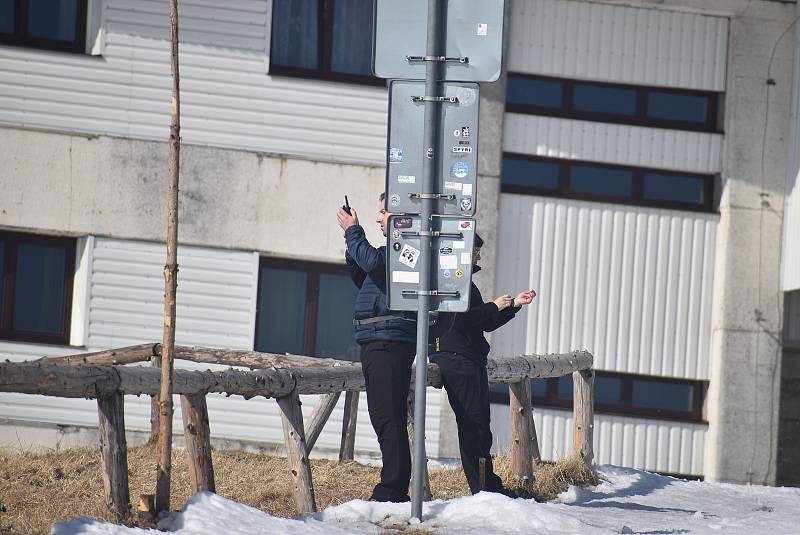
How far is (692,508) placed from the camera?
10.1 metres

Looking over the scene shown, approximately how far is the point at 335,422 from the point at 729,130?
6.01 meters

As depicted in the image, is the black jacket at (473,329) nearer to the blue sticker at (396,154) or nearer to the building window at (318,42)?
the blue sticker at (396,154)

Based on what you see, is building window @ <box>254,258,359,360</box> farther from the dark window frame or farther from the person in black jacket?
the person in black jacket

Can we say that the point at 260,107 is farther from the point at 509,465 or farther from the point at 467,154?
the point at 467,154

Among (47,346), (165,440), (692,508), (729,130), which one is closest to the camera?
(165,440)

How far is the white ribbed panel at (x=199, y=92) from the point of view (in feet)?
51.6

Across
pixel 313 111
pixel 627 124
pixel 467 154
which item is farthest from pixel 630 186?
pixel 467 154

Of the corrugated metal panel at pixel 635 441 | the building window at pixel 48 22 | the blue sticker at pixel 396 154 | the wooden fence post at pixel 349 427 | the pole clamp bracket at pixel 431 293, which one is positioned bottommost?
the corrugated metal panel at pixel 635 441

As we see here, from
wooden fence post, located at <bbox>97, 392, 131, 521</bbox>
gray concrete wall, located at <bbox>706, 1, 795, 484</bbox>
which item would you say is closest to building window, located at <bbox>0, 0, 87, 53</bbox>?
gray concrete wall, located at <bbox>706, 1, 795, 484</bbox>

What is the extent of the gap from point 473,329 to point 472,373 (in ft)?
0.99

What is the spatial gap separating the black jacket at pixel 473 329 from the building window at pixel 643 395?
7.48m

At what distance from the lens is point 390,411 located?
324 inches

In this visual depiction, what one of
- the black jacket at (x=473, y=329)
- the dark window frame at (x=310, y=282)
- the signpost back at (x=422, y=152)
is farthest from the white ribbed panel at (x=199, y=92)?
the signpost back at (x=422, y=152)

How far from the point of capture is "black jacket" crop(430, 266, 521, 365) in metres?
9.05
